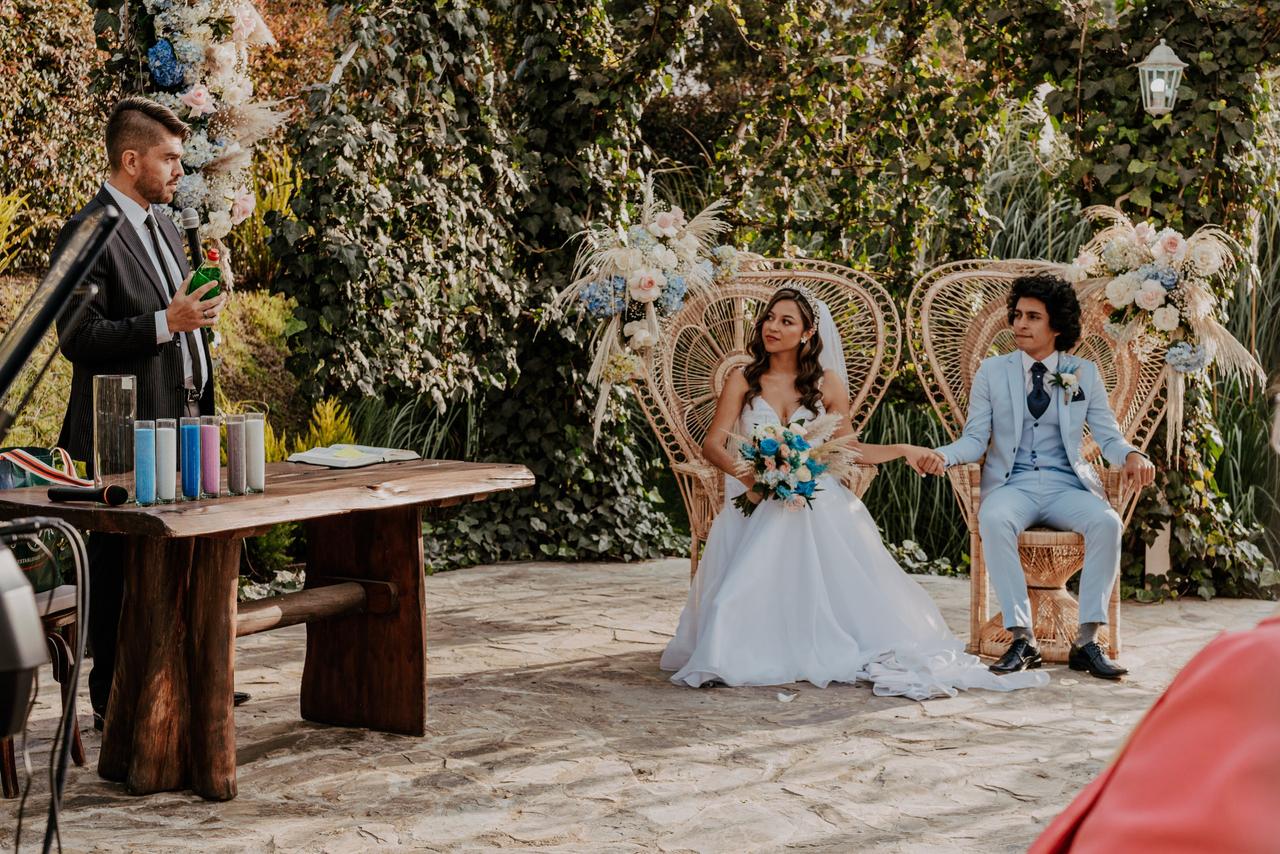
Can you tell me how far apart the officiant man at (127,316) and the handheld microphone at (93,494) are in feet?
1.94

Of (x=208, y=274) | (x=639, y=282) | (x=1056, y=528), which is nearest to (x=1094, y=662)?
Result: (x=1056, y=528)

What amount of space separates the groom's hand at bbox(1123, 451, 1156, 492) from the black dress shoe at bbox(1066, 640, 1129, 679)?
0.62 meters

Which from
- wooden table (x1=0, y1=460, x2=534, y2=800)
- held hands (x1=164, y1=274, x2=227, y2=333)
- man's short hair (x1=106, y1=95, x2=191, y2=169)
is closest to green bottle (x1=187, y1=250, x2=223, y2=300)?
held hands (x1=164, y1=274, x2=227, y2=333)

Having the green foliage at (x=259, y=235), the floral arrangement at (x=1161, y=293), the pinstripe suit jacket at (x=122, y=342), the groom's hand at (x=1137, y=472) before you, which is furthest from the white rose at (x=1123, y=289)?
the green foliage at (x=259, y=235)

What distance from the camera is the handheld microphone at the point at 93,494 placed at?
3.00 meters

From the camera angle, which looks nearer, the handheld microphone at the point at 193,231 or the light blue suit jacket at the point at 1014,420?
the handheld microphone at the point at 193,231

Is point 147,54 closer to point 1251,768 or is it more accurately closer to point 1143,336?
point 1143,336

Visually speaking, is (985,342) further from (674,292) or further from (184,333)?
(184,333)

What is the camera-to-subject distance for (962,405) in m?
5.55

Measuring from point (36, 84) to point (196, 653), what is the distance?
556cm

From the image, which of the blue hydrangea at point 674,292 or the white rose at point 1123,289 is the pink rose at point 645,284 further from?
the white rose at point 1123,289

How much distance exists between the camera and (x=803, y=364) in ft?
17.1

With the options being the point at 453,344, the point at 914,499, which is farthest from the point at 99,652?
the point at 914,499

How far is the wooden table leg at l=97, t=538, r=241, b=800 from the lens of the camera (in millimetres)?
3363
